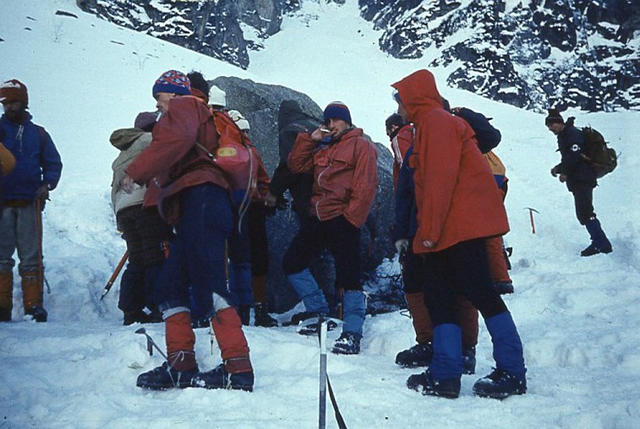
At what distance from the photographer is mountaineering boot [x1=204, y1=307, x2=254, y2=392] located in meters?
2.72

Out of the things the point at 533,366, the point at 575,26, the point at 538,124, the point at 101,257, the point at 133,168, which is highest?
the point at 575,26

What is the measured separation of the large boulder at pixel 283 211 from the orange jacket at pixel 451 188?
254cm

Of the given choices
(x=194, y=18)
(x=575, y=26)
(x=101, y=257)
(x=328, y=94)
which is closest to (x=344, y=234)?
(x=101, y=257)

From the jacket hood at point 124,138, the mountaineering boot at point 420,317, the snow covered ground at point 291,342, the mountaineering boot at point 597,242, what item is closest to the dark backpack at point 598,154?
the mountaineering boot at point 597,242

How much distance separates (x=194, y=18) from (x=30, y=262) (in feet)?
160

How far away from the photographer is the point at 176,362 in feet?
9.21

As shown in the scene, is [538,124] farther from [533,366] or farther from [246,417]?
[246,417]

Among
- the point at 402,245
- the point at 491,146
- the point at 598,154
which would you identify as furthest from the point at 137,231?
the point at 598,154

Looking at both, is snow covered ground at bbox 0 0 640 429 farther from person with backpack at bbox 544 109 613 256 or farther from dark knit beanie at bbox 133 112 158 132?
dark knit beanie at bbox 133 112 158 132

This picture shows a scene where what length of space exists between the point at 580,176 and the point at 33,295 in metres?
6.33

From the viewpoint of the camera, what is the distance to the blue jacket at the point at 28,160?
440 centimetres

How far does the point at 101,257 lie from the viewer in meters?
5.75

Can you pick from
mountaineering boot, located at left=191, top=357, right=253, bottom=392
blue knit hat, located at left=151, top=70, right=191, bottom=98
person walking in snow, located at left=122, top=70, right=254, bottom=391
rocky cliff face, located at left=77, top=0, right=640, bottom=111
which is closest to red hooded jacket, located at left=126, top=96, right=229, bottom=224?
person walking in snow, located at left=122, top=70, right=254, bottom=391

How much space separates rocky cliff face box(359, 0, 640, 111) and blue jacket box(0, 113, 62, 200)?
52.0 metres
